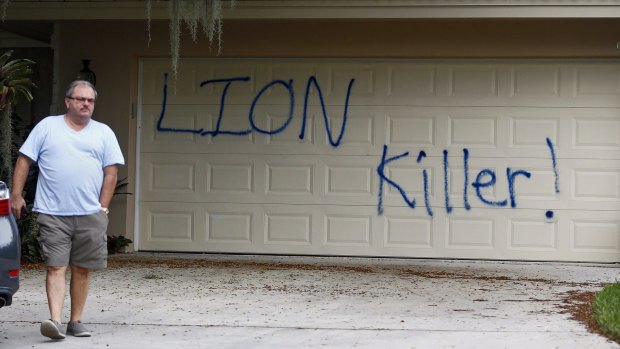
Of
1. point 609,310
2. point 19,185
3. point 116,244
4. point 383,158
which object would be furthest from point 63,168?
point 383,158

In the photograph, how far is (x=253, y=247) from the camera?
12055mm

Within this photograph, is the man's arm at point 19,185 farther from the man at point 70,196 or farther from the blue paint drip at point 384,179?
the blue paint drip at point 384,179

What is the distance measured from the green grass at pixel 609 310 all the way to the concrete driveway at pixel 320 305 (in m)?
0.13

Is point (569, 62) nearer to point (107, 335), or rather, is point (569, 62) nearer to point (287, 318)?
point (287, 318)

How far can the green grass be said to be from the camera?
6.91 metres

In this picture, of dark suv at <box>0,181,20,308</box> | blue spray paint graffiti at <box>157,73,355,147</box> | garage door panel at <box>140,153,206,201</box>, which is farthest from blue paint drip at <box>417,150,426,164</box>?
dark suv at <box>0,181,20,308</box>

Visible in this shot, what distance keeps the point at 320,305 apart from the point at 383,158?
387 centimetres

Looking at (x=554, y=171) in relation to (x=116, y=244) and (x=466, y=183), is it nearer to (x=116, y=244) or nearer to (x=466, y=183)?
(x=466, y=183)

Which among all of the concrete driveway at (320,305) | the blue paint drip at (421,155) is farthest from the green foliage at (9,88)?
the blue paint drip at (421,155)

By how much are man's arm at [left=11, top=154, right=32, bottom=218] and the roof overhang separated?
462 cm

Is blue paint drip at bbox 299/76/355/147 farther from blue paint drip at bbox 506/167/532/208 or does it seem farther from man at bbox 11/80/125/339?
man at bbox 11/80/125/339

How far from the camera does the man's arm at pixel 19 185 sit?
21.3ft

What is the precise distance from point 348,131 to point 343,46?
3.16 ft

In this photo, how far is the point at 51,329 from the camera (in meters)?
6.54
